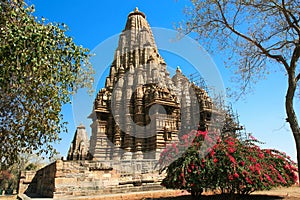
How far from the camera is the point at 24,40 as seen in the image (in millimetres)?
6199

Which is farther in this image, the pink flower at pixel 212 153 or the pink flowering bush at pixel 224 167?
the pink flower at pixel 212 153

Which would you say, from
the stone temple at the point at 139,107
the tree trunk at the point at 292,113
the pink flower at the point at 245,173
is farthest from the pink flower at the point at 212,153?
the stone temple at the point at 139,107

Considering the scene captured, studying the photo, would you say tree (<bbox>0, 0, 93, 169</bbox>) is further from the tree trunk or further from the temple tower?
the temple tower

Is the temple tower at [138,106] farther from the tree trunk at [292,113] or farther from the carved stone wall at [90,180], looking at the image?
the tree trunk at [292,113]

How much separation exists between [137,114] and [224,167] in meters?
14.2

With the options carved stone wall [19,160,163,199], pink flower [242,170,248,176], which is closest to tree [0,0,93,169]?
carved stone wall [19,160,163,199]

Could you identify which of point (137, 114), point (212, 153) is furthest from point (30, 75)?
point (137, 114)

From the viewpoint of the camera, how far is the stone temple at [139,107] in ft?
66.7

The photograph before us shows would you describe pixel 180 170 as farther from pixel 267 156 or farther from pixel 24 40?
pixel 24 40

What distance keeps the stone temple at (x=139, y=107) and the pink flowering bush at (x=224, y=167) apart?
33.4 ft

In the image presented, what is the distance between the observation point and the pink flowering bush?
7.53m

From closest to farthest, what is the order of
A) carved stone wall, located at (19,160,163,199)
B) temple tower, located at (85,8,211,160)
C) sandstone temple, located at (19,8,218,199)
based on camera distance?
1. carved stone wall, located at (19,160,163,199)
2. sandstone temple, located at (19,8,218,199)
3. temple tower, located at (85,8,211,160)

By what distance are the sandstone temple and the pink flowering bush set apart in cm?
547

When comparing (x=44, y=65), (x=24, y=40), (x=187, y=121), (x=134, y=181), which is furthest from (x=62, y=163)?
(x=187, y=121)
